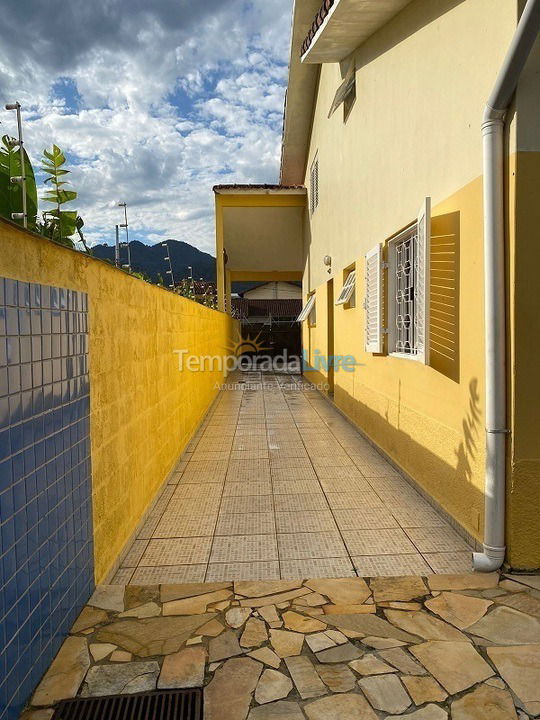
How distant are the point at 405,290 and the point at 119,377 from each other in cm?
362

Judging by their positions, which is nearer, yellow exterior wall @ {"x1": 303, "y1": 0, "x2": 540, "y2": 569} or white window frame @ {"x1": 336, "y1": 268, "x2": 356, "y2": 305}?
yellow exterior wall @ {"x1": 303, "y1": 0, "x2": 540, "y2": 569}

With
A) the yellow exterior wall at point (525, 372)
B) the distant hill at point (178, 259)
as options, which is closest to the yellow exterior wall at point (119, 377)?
the yellow exterior wall at point (525, 372)

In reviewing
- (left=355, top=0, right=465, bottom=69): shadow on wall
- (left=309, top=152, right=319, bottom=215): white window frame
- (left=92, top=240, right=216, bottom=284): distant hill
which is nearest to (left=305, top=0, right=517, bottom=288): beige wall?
(left=355, top=0, right=465, bottom=69): shadow on wall

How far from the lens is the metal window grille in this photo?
5387 millimetres

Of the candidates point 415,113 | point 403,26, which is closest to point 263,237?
point 403,26

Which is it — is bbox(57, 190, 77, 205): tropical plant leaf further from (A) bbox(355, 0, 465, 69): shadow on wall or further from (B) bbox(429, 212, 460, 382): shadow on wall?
(A) bbox(355, 0, 465, 69): shadow on wall

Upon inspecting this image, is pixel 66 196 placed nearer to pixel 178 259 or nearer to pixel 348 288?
pixel 348 288

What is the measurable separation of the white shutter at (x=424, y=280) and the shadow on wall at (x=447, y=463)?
1.93ft

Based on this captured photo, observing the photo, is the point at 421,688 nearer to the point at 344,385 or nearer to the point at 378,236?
the point at 378,236

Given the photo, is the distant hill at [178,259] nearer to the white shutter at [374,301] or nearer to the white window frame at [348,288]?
the white window frame at [348,288]

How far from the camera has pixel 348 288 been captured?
873 centimetres

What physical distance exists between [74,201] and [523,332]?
10.9 ft

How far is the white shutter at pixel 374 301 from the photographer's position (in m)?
6.14

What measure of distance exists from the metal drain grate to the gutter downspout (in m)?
2.25
